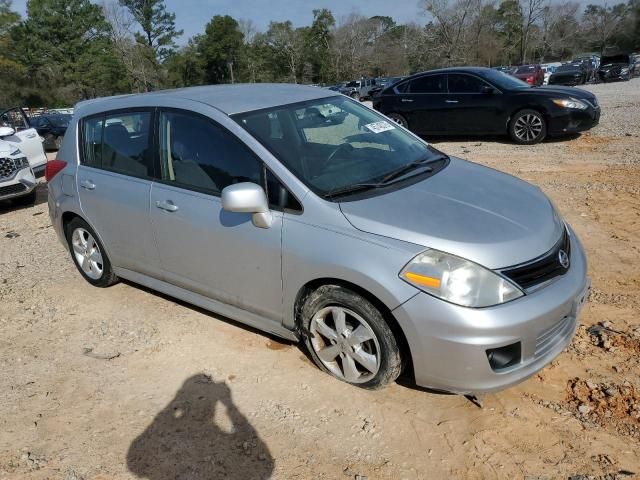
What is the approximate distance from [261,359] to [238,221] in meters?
0.98

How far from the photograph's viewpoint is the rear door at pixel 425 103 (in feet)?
35.7

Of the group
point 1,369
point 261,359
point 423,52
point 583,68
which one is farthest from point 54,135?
point 423,52

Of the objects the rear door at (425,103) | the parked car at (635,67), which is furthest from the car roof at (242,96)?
the parked car at (635,67)

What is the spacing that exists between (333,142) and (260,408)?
1.79m

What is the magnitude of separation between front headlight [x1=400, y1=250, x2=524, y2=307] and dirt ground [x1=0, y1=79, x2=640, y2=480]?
743mm

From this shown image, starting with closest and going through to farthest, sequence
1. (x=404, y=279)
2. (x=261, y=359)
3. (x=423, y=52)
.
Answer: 1. (x=404, y=279)
2. (x=261, y=359)
3. (x=423, y=52)

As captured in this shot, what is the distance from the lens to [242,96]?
3799 mm

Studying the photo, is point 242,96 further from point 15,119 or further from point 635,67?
point 635,67

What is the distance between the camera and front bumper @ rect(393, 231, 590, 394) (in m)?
2.57

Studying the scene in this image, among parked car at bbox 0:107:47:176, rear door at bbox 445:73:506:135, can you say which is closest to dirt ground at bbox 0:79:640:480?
parked car at bbox 0:107:47:176

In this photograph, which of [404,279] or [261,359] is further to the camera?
[261,359]

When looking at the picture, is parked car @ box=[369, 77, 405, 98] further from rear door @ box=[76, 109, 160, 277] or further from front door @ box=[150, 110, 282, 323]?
front door @ box=[150, 110, 282, 323]

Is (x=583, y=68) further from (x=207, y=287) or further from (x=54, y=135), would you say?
(x=207, y=287)

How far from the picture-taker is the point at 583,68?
29.3 metres
